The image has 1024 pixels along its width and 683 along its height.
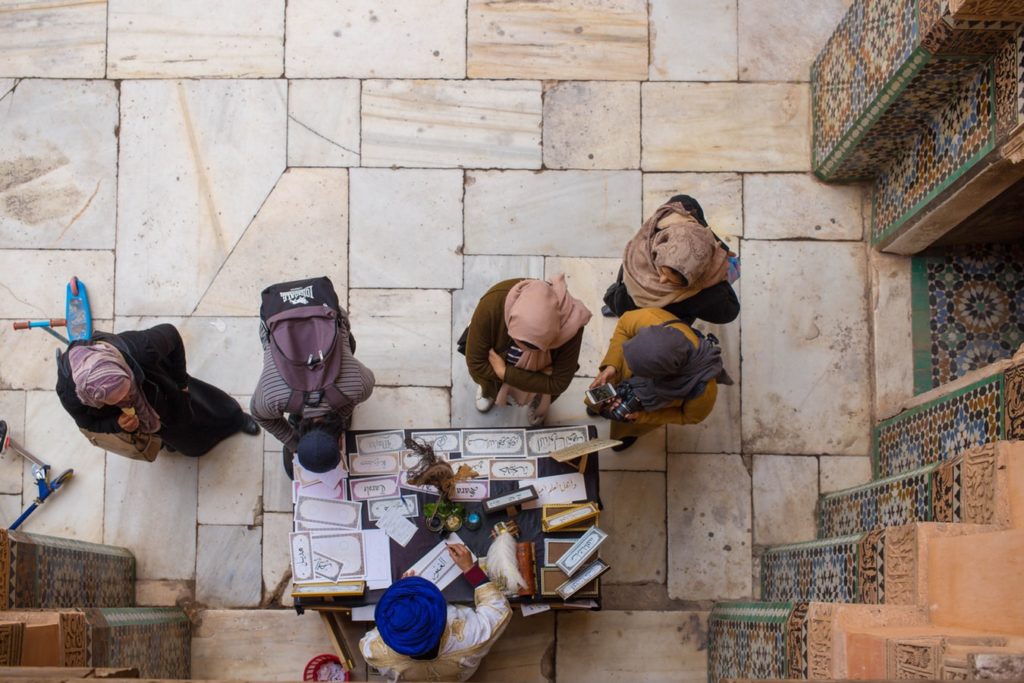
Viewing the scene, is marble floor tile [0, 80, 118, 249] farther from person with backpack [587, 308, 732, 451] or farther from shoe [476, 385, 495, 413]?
person with backpack [587, 308, 732, 451]

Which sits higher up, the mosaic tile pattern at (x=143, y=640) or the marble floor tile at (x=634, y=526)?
the marble floor tile at (x=634, y=526)

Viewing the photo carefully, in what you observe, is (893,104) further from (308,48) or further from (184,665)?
(184,665)

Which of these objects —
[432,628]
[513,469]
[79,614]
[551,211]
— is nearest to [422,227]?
[551,211]

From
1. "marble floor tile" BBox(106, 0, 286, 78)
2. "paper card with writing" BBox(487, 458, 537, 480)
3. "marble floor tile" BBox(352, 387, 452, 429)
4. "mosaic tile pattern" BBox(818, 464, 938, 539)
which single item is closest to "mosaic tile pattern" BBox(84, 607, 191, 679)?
"marble floor tile" BBox(352, 387, 452, 429)

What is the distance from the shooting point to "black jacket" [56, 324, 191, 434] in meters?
4.00

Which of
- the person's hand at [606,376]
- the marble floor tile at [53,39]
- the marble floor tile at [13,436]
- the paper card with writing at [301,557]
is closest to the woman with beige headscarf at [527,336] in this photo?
the person's hand at [606,376]

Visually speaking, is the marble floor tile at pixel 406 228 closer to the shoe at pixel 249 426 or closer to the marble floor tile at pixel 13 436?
the shoe at pixel 249 426

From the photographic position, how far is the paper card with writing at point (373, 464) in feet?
14.6

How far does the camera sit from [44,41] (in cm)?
561

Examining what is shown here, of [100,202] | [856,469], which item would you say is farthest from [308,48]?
[856,469]

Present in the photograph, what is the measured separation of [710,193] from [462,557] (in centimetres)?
266

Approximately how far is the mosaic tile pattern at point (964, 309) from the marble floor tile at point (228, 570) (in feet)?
12.9

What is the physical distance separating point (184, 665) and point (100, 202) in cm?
273

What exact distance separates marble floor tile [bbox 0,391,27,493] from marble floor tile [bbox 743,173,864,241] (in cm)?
438
